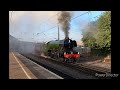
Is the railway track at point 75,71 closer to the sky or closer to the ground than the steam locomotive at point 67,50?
closer to the ground

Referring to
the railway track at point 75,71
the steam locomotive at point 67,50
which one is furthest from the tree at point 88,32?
the railway track at point 75,71

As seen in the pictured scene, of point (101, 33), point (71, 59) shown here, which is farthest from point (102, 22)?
point (71, 59)

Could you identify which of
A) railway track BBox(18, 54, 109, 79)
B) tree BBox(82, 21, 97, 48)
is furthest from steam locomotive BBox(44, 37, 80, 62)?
railway track BBox(18, 54, 109, 79)

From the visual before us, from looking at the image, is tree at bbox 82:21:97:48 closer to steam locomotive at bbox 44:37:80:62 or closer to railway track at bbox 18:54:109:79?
steam locomotive at bbox 44:37:80:62

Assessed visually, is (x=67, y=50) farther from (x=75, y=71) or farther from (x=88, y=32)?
(x=75, y=71)

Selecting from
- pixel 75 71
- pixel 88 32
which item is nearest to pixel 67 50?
pixel 88 32

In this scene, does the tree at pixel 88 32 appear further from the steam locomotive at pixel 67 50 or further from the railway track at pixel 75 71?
the railway track at pixel 75 71

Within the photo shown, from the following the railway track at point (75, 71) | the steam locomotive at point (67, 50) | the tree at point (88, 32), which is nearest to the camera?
the railway track at point (75, 71)
